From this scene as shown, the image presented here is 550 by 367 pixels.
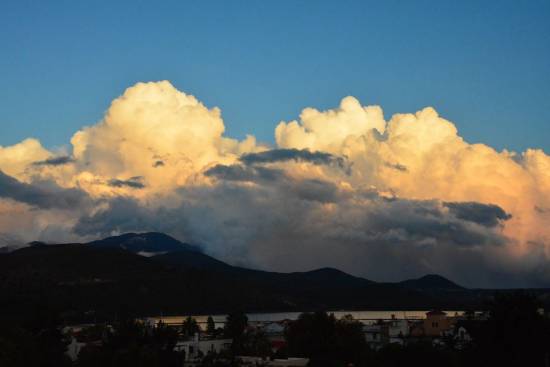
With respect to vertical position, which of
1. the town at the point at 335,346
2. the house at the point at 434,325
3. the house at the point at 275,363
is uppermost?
the house at the point at 434,325

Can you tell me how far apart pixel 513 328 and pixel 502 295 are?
5.44 metres

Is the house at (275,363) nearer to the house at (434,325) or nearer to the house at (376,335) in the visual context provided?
the house at (376,335)

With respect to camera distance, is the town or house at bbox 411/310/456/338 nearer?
the town

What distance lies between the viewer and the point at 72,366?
92.9m

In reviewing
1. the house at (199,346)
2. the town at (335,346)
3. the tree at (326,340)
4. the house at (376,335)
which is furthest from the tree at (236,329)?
the house at (376,335)

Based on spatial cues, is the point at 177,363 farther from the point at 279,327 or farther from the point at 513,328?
the point at 279,327

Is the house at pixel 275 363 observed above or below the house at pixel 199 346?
below

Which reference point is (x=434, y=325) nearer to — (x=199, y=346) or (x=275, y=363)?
(x=199, y=346)

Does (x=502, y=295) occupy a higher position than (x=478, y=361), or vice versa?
(x=502, y=295)

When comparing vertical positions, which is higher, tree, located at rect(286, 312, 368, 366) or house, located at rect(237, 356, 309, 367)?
tree, located at rect(286, 312, 368, 366)

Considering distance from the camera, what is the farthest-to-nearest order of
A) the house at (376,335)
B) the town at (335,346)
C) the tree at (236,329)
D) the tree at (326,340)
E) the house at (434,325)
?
the house at (434,325), the house at (376,335), the tree at (236,329), the tree at (326,340), the town at (335,346)

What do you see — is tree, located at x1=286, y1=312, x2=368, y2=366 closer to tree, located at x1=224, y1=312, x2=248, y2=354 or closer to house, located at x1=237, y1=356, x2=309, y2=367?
house, located at x1=237, y1=356, x2=309, y2=367

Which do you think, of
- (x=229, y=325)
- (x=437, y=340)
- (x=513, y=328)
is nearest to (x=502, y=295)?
(x=513, y=328)

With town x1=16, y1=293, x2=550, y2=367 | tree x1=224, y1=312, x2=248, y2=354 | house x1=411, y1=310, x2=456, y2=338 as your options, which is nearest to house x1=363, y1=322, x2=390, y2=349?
house x1=411, y1=310, x2=456, y2=338
